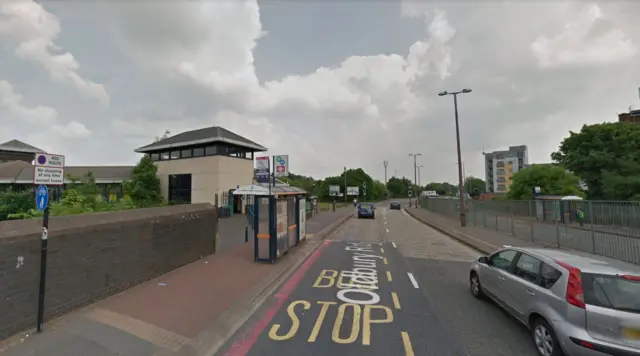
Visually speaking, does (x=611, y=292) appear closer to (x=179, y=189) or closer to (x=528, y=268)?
(x=528, y=268)

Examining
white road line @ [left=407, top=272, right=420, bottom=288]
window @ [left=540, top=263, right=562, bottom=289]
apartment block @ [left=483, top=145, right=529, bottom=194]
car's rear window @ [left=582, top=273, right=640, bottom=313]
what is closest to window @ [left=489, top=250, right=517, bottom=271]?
window @ [left=540, top=263, right=562, bottom=289]

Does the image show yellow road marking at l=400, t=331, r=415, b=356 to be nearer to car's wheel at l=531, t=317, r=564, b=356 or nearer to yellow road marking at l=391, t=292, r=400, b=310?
yellow road marking at l=391, t=292, r=400, b=310

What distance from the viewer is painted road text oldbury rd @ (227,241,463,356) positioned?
14.8 feet

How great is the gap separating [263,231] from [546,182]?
36.3m

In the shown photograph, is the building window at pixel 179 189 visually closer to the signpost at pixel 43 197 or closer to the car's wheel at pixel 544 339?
the signpost at pixel 43 197

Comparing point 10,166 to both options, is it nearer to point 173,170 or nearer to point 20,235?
point 173,170

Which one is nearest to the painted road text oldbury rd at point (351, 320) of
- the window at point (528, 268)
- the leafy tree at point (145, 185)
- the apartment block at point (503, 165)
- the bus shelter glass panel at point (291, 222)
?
the window at point (528, 268)

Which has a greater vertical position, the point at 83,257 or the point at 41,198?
the point at 41,198

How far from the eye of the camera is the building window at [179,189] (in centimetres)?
3089

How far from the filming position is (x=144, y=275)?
7223 mm

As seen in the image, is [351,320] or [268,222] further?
[268,222]

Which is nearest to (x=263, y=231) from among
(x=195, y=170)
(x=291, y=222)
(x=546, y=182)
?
(x=291, y=222)

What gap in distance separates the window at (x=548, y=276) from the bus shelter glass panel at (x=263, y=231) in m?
7.27

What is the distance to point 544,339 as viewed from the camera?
14.0ft
